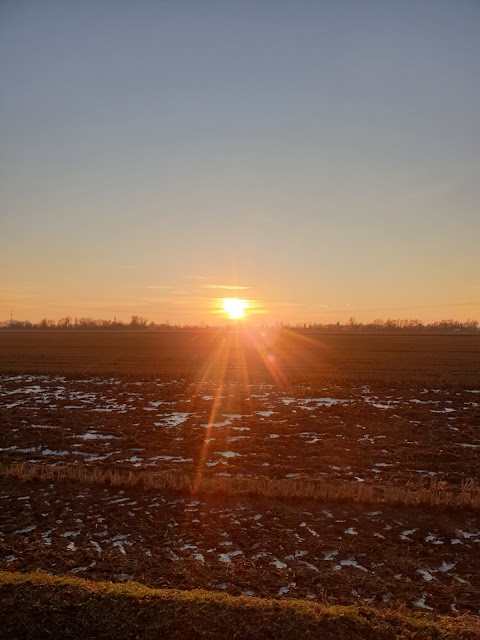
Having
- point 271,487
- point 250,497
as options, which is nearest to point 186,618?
point 250,497

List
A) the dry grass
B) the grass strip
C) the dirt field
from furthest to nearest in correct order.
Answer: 1. the dry grass
2. the dirt field
3. the grass strip

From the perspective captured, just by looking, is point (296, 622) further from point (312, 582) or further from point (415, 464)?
point (415, 464)

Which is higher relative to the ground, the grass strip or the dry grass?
the grass strip

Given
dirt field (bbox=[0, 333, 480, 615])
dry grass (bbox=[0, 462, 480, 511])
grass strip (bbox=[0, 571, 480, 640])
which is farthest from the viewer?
dry grass (bbox=[0, 462, 480, 511])

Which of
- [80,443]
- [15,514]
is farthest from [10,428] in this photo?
[15,514]

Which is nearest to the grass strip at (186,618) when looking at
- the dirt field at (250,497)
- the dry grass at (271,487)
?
the dirt field at (250,497)

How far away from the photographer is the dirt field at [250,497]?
28.0 ft

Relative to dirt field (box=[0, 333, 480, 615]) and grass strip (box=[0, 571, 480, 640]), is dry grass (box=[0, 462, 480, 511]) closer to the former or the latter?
dirt field (box=[0, 333, 480, 615])

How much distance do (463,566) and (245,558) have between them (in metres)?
4.04

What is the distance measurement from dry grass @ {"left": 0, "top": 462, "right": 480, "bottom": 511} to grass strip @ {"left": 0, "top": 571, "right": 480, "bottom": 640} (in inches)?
210

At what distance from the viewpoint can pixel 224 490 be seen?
12.8 meters

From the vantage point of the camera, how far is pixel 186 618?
6.52 metres

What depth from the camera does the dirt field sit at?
852 centimetres

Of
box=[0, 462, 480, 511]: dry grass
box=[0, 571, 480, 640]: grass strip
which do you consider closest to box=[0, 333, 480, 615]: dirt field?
box=[0, 462, 480, 511]: dry grass
